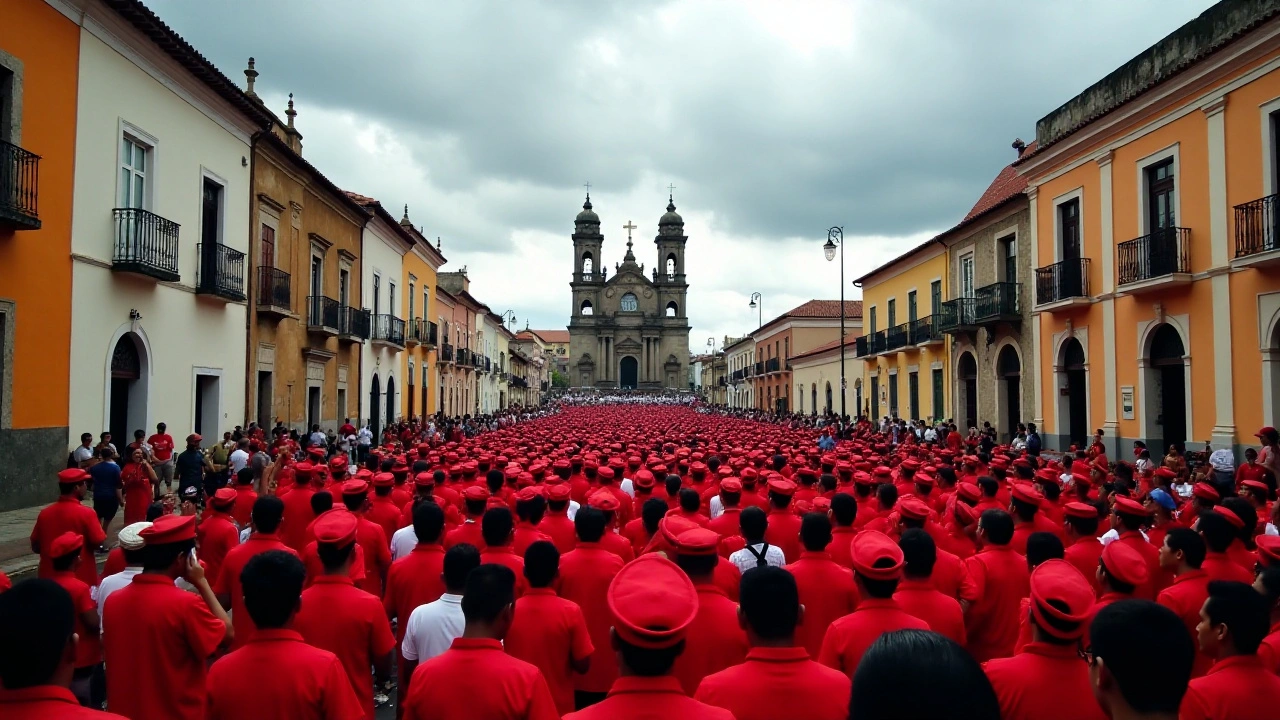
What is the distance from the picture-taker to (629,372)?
10156cm

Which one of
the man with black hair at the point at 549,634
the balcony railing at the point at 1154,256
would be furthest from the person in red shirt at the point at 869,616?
the balcony railing at the point at 1154,256

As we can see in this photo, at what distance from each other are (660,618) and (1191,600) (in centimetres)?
367

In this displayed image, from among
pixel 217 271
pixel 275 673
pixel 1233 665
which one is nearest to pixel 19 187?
pixel 217 271

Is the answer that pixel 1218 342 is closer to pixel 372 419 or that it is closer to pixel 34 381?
pixel 34 381

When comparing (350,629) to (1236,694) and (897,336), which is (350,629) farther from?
(897,336)

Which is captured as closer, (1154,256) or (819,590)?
(819,590)

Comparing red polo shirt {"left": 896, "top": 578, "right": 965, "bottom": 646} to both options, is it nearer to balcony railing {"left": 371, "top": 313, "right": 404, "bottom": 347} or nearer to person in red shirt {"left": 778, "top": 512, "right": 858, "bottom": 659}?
person in red shirt {"left": 778, "top": 512, "right": 858, "bottom": 659}

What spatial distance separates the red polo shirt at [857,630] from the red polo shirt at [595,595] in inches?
63.1

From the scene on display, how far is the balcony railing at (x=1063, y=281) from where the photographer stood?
801 inches

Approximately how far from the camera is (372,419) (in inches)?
1203

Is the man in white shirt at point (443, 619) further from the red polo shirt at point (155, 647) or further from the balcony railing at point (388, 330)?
the balcony railing at point (388, 330)

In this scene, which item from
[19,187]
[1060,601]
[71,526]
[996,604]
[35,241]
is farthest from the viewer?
[35,241]

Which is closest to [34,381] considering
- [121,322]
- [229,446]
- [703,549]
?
[121,322]

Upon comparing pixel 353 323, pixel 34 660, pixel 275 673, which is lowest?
pixel 275 673
